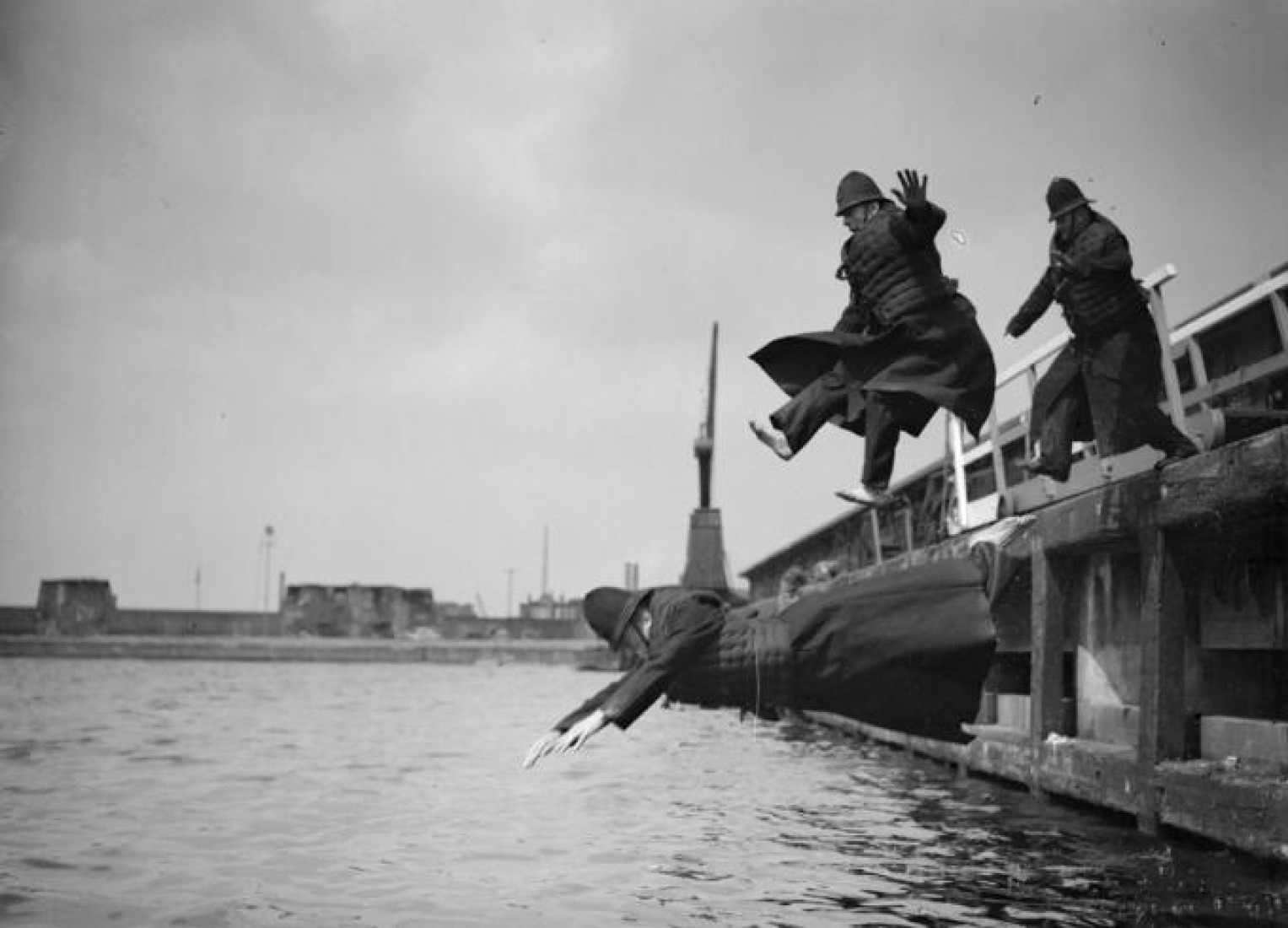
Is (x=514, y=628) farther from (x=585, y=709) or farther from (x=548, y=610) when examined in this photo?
(x=585, y=709)

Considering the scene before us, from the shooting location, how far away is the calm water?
273 inches

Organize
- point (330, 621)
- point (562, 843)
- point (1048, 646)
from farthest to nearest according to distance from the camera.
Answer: point (330, 621) < point (1048, 646) < point (562, 843)

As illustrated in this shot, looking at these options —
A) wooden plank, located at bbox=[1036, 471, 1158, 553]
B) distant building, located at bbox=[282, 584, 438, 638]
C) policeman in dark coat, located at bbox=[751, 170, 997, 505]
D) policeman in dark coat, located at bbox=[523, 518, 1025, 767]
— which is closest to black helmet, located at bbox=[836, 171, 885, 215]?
policeman in dark coat, located at bbox=[751, 170, 997, 505]

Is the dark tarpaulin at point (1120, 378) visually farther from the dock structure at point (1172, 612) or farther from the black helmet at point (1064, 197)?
the black helmet at point (1064, 197)

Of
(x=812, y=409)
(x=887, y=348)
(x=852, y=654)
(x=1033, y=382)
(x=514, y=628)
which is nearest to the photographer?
(x=852, y=654)

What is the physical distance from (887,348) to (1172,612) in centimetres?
299

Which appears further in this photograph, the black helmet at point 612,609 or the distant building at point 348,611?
the distant building at point 348,611

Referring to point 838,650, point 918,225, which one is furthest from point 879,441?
point 838,650

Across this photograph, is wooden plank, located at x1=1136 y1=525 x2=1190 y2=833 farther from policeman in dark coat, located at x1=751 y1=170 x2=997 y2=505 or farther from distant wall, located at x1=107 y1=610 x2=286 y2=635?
distant wall, located at x1=107 y1=610 x2=286 y2=635

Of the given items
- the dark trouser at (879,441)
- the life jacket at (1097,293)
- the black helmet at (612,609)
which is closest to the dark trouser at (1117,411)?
the life jacket at (1097,293)

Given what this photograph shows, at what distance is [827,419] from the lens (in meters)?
6.49

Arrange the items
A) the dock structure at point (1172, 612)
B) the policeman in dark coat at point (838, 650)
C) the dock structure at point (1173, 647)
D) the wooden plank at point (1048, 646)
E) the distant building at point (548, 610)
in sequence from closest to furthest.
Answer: the policeman in dark coat at point (838, 650), the dock structure at point (1173, 647), the dock structure at point (1172, 612), the wooden plank at point (1048, 646), the distant building at point (548, 610)

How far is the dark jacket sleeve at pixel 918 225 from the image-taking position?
5809 mm

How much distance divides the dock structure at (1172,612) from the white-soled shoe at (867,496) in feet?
2.60
